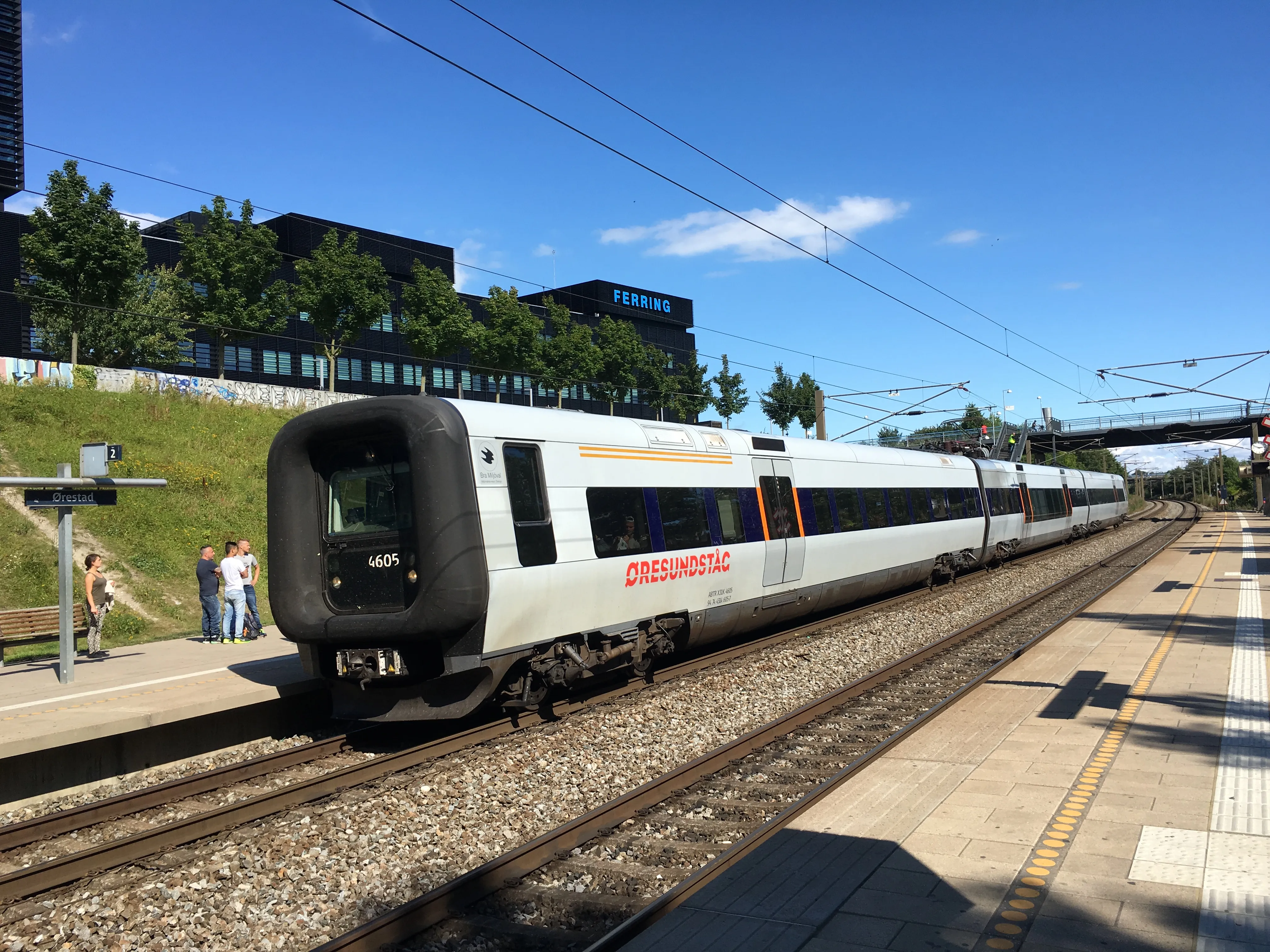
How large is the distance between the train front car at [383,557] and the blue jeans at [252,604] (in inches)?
207

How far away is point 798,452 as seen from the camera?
47.6 ft

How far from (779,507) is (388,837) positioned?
27.8ft

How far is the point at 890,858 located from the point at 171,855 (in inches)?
184

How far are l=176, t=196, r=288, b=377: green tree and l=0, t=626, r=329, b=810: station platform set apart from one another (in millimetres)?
22777

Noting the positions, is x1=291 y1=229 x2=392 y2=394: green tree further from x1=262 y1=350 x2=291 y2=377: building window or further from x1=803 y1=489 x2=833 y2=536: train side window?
x1=803 y1=489 x2=833 y2=536: train side window

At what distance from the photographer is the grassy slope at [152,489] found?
695 inches

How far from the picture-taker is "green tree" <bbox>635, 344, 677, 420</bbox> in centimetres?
4653

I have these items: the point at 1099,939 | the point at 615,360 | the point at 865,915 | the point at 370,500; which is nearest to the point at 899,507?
the point at 370,500

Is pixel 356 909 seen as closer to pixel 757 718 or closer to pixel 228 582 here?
pixel 757 718

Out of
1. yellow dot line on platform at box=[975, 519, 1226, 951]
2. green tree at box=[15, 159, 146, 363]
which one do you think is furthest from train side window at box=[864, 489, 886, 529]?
green tree at box=[15, 159, 146, 363]

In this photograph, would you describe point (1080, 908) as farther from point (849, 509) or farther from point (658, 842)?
point (849, 509)

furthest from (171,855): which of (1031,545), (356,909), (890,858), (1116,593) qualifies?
(1031,545)

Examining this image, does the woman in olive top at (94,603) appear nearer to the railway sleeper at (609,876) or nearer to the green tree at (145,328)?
the railway sleeper at (609,876)

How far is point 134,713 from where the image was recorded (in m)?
8.05
